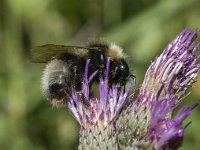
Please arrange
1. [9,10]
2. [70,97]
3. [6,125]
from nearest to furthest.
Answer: [70,97] → [6,125] → [9,10]

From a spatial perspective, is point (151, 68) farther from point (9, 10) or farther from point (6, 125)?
point (9, 10)

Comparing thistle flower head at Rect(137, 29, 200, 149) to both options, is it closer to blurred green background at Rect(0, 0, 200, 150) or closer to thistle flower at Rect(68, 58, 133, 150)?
thistle flower at Rect(68, 58, 133, 150)

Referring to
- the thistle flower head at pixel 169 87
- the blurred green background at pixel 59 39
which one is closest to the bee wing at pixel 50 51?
the thistle flower head at pixel 169 87

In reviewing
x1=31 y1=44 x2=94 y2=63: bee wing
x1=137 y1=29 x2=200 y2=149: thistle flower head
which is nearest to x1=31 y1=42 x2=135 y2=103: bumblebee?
x1=31 y1=44 x2=94 y2=63: bee wing

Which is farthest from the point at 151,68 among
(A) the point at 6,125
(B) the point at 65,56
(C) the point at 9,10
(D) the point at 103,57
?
(C) the point at 9,10

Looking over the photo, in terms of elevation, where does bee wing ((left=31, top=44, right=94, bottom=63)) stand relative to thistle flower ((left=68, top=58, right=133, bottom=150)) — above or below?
above

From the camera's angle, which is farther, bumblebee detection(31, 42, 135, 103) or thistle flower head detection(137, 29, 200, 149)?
bumblebee detection(31, 42, 135, 103)
